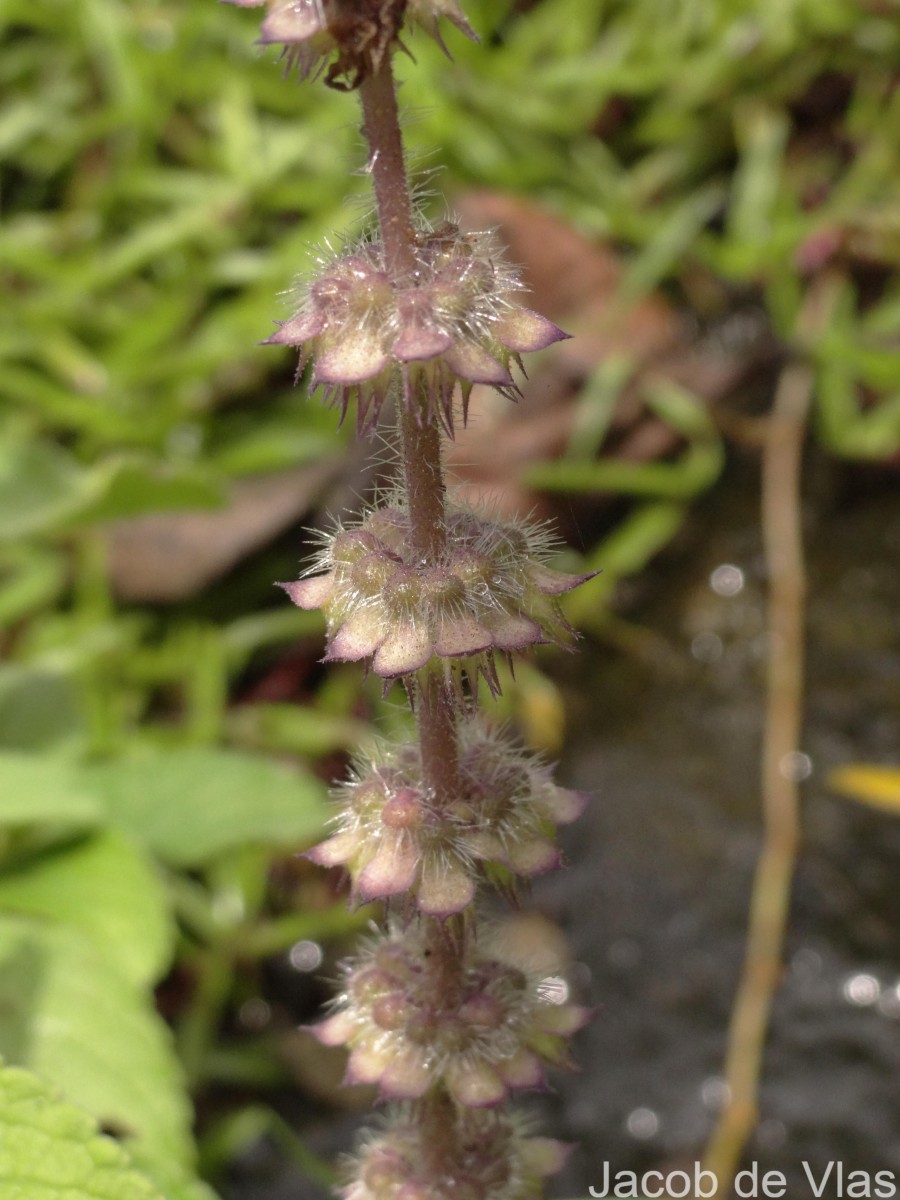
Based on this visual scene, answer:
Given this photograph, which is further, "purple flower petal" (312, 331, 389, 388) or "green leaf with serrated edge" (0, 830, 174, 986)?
"green leaf with serrated edge" (0, 830, 174, 986)

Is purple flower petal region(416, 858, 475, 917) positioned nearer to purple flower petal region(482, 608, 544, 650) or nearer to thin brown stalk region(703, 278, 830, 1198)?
purple flower petal region(482, 608, 544, 650)

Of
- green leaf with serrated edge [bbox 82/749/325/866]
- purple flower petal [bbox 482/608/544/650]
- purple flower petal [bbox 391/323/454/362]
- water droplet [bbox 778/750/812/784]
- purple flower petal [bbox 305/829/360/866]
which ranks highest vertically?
water droplet [bbox 778/750/812/784]

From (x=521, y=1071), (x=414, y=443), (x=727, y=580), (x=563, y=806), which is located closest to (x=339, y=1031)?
(x=521, y=1071)

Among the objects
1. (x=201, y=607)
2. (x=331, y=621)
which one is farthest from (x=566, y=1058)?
(x=201, y=607)

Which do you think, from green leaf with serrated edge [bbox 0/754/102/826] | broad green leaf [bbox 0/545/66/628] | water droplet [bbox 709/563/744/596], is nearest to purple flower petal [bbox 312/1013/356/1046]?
green leaf with serrated edge [bbox 0/754/102/826]

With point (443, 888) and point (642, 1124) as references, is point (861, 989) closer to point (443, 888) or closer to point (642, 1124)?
point (642, 1124)

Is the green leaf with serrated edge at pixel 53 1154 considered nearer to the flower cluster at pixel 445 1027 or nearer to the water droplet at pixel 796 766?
the flower cluster at pixel 445 1027

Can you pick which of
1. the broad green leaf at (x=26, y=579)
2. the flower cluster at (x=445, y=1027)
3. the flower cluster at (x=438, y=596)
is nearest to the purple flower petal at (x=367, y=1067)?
the flower cluster at (x=445, y=1027)
